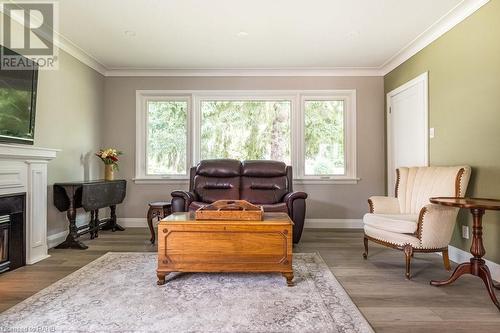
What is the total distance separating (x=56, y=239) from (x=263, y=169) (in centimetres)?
274

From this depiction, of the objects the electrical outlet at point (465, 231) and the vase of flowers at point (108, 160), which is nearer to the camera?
the electrical outlet at point (465, 231)

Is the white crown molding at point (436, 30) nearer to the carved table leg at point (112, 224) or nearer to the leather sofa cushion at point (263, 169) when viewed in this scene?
the leather sofa cushion at point (263, 169)

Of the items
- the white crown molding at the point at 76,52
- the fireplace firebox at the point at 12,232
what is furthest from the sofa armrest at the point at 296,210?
the white crown molding at the point at 76,52

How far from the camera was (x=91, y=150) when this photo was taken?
429cm

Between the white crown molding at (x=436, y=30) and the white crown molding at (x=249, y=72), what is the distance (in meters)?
0.40

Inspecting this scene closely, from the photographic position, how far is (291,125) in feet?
15.1

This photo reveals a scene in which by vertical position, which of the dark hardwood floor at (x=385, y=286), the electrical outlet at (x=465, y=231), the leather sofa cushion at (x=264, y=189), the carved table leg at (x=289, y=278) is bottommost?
the dark hardwood floor at (x=385, y=286)

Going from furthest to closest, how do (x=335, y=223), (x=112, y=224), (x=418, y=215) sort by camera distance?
1. (x=335, y=223)
2. (x=112, y=224)
3. (x=418, y=215)

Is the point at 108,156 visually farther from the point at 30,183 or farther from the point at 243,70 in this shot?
the point at 243,70

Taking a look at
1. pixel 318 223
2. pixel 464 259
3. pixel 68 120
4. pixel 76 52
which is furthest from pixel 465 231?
pixel 76 52

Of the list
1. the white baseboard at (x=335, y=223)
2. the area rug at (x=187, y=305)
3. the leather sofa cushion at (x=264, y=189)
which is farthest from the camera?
the white baseboard at (x=335, y=223)

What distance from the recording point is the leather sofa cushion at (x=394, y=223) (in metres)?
2.54

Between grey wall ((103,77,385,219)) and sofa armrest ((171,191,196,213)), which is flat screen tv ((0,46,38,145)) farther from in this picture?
grey wall ((103,77,385,219))

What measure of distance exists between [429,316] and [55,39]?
4.57 metres
